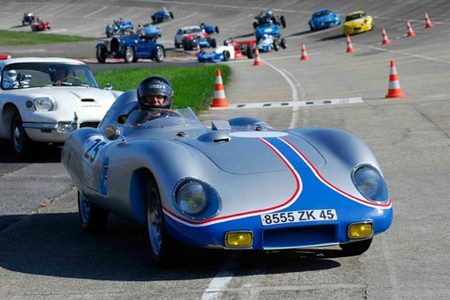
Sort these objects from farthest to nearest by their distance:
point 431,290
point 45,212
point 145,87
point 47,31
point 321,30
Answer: point 47,31 → point 321,30 → point 45,212 → point 145,87 → point 431,290

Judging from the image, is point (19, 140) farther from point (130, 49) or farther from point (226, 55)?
point (130, 49)

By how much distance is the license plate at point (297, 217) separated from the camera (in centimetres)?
713

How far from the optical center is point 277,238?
720 centimetres

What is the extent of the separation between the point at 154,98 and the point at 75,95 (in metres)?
6.16

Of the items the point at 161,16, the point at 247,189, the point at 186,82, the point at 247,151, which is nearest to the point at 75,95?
the point at 247,151

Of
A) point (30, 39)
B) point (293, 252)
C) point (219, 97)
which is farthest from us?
point (30, 39)

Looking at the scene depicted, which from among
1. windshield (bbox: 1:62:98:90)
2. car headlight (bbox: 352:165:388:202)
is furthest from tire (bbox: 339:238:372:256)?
windshield (bbox: 1:62:98:90)

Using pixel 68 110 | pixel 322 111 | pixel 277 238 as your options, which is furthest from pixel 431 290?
pixel 322 111

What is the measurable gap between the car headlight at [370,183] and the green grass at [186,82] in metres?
14.3

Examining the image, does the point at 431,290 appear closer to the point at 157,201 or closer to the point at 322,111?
the point at 157,201

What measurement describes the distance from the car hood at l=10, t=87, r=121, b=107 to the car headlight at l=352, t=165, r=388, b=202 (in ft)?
26.4

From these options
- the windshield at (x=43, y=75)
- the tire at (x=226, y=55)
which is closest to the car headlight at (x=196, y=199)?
the windshield at (x=43, y=75)

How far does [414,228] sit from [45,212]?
3.63 meters

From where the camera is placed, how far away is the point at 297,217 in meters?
7.16
